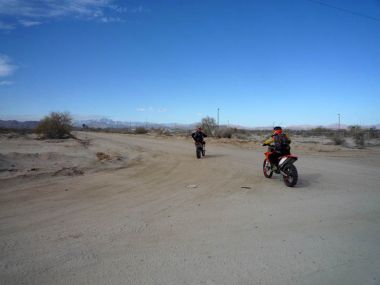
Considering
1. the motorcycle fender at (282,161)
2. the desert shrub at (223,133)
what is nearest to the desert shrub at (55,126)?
the desert shrub at (223,133)

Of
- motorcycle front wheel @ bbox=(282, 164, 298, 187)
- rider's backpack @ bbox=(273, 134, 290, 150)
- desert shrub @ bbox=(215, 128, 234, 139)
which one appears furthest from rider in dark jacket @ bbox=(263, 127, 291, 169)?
desert shrub @ bbox=(215, 128, 234, 139)

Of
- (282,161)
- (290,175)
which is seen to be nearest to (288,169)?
(290,175)

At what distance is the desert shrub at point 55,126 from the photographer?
1762 inches

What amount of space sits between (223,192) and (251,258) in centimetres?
492

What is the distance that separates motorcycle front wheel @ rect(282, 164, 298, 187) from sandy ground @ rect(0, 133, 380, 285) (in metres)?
0.27

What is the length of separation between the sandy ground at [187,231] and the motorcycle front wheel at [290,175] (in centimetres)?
27

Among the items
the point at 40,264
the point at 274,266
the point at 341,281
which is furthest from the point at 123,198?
the point at 341,281

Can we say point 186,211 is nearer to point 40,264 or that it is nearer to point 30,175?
point 40,264

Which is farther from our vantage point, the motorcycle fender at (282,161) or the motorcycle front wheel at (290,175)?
the motorcycle fender at (282,161)

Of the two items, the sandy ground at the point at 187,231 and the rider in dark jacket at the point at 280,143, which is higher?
the rider in dark jacket at the point at 280,143

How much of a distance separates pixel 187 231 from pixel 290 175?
18.5ft

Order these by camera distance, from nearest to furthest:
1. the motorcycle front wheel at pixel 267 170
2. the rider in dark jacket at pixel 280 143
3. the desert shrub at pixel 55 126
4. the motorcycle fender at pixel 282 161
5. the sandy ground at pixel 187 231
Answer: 1. the sandy ground at pixel 187 231
2. the motorcycle fender at pixel 282 161
3. the rider in dark jacket at pixel 280 143
4. the motorcycle front wheel at pixel 267 170
5. the desert shrub at pixel 55 126

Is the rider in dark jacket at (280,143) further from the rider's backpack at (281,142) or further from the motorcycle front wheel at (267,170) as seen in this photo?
the motorcycle front wheel at (267,170)

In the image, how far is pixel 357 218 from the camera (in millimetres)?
7406
